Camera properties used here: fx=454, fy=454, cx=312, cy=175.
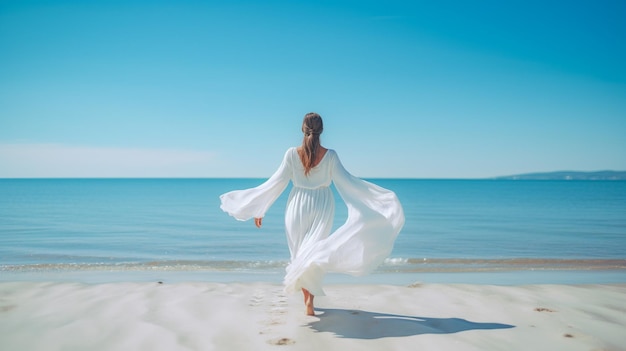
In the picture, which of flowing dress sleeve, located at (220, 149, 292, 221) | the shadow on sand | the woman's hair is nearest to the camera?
the shadow on sand

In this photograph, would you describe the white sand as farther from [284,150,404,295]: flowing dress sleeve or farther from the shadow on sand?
[284,150,404,295]: flowing dress sleeve

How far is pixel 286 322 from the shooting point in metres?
4.96

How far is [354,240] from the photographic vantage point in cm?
504

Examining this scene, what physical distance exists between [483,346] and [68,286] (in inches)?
222

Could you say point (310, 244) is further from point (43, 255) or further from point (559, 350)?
point (43, 255)

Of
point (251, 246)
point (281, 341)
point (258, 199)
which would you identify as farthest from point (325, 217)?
point (251, 246)

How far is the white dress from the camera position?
4.96 metres

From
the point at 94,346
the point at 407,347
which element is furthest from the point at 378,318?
the point at 94,346

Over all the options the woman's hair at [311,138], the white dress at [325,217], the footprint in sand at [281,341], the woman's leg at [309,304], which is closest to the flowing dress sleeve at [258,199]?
the white dress at [325,217]

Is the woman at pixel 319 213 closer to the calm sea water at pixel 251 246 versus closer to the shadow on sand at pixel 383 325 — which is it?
the shadow on sand at pixel 383 325

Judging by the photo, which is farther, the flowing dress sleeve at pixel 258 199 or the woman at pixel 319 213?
the flowing dress sleeve at pixel 258 199

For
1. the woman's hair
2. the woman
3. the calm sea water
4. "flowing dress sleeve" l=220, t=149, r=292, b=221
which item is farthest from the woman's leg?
the calm sea water

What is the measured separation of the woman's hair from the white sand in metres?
1.80

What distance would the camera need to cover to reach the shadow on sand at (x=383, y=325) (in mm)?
4664
